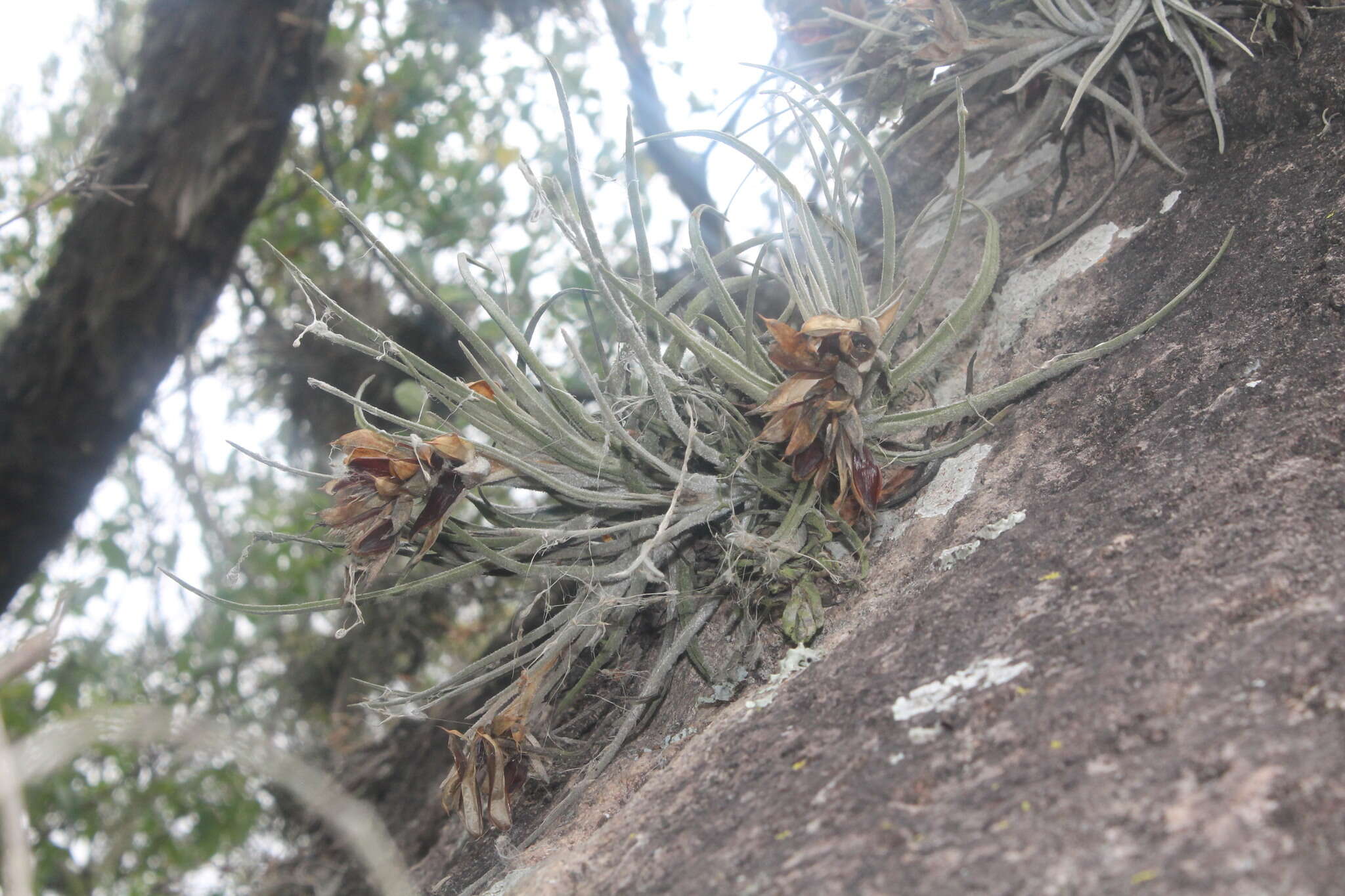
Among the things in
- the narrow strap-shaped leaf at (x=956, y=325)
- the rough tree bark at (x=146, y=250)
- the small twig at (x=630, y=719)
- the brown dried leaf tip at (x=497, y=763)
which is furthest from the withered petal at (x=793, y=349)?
the rough tree bark at (x=146, y=250)

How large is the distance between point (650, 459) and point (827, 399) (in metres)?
0.17

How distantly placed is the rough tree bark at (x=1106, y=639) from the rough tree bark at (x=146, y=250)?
1634 millimetres

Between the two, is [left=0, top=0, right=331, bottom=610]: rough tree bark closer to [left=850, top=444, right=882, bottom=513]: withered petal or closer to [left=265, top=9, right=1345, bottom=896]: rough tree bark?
[left=265, top=9, right=1345, bottom=896]: rough tree bark

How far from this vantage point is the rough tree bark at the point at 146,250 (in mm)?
2199

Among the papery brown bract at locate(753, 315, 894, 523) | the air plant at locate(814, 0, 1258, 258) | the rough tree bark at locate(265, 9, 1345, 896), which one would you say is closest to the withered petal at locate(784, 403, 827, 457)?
the papery brown bract at locate(753, 315, 894, 523)

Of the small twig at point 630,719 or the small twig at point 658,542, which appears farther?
the small twig at point 630,719

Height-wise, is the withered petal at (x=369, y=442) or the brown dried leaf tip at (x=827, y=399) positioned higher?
the withered petal at (x=369, y=442)

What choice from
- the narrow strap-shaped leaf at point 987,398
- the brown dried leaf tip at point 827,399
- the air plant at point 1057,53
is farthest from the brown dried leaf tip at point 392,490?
the air plant at point 1057,53

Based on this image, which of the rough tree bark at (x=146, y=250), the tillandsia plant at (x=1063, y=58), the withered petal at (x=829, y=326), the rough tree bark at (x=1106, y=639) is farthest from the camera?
the rough tree bark at (x=146, y=250)

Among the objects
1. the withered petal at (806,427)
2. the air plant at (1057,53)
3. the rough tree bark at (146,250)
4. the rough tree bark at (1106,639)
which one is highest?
the rough tree bark at (146,250)

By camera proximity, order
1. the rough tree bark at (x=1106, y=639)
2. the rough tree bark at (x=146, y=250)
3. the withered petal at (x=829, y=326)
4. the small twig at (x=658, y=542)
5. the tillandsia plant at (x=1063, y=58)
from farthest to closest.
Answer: the rough tree bark at (x=146, y=250) < the tillandsia plant at (x=1063, y=58) < the withered petal at (x=829, y=326) < the small twig at (x=658, y=542) < the rough tree bark at (x=1106, y=639)

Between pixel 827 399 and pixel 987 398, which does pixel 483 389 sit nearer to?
pixel 827 399

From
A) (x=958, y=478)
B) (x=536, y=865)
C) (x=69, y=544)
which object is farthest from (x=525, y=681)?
(x=69, y=544)

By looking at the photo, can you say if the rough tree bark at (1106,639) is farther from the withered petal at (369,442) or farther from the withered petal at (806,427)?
the withered petal at (369,442)
